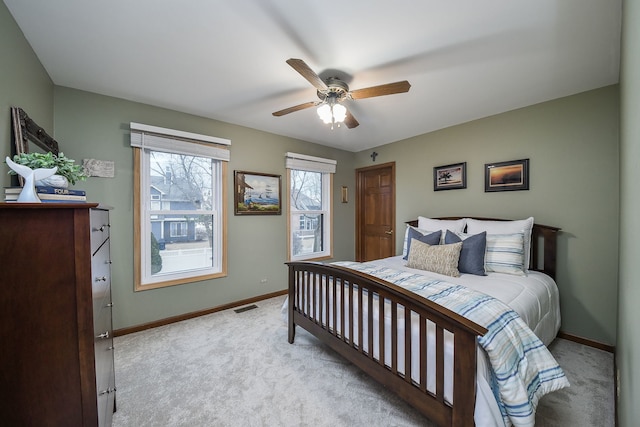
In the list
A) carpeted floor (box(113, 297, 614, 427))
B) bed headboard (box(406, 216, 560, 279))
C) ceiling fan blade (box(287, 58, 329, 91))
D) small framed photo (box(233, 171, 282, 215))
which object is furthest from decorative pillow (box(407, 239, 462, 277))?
small framed photo (box(233, 171, 282, 215))

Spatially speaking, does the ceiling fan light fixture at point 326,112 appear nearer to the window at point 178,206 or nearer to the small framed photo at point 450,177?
the window at point 178,206

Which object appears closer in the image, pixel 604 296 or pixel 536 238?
pixel 604 296

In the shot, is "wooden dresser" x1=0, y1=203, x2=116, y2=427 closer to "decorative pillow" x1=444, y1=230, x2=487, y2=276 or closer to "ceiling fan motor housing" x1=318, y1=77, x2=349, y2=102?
"ceiling fan motor housing" x1=318, y1=77, x2=349, y2=102

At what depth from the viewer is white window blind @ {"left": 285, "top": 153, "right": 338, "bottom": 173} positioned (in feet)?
12.3

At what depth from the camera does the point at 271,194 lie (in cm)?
362

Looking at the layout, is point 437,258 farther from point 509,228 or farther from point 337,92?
point 337,92

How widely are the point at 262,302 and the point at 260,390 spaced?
1.72 m

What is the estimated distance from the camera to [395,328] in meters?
1.47

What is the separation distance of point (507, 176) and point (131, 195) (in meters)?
4.18

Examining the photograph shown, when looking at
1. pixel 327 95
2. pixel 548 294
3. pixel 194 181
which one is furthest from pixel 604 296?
pixel 194 181

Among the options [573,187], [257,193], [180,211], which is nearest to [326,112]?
[257,193]

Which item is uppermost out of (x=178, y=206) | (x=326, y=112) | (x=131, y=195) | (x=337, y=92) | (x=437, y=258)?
(x=337, y=92)

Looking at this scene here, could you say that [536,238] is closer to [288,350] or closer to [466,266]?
[466,266]

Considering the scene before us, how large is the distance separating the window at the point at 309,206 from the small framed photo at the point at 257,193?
0.24 meters
